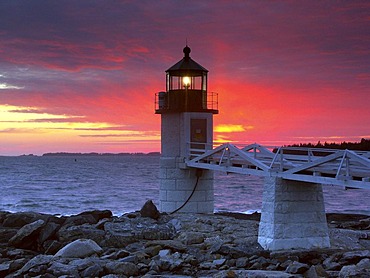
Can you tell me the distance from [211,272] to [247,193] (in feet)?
121

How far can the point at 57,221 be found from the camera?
19875 mm

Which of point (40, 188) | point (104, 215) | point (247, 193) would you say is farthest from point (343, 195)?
point (104, 215)

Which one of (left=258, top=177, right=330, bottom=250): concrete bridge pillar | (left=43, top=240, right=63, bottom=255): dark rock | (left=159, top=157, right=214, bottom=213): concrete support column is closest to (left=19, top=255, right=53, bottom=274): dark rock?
(left=43, top=240, right=63, bottom=255): dark rock

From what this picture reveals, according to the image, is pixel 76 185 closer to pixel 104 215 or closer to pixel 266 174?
pixel 104 215

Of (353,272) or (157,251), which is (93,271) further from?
(353,272)

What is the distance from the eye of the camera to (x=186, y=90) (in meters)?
23.5

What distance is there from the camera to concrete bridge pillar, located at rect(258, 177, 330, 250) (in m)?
15.6

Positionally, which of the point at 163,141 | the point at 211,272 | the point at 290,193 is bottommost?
the point at 211,272

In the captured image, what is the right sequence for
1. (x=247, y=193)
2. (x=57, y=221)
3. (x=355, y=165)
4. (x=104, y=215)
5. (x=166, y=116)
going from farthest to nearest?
(x=247, y=193) → (x=166, y=116) → (x=104, y=215) → (x=57, y=221) → (x=355, y=165)

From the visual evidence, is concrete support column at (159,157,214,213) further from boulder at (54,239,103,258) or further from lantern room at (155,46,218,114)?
boulder at (54,239,103,258)

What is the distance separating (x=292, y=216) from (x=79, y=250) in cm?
526

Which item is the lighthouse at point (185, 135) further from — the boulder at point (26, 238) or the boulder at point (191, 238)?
the boulder at point (26, 238)

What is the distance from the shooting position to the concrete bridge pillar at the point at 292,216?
51.3 feet

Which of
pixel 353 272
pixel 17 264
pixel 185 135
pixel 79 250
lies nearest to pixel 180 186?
pixel 185 135
